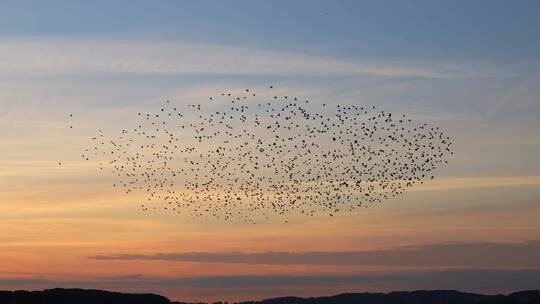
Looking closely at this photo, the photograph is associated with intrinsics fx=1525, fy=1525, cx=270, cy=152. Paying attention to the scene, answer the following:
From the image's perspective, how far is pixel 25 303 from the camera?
184 m

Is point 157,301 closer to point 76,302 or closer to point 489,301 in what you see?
point 76,302

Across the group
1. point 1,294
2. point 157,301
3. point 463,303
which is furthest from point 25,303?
point 463,303

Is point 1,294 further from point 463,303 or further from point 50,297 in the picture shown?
point 463,303

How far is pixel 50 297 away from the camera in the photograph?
623ft

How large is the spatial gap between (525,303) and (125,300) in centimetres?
4966

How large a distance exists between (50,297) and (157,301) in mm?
13373

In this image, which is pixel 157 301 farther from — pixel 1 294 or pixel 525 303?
pixel 525 303

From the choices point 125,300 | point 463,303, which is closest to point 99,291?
point 125,300

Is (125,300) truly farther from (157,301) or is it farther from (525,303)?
(525,303)

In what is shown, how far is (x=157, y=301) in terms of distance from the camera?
192 metres

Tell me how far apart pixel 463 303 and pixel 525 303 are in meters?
7.69

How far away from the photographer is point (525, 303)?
184m

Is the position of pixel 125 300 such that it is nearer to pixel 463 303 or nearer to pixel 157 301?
pixel 157 301

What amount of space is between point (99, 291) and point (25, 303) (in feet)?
37.1
